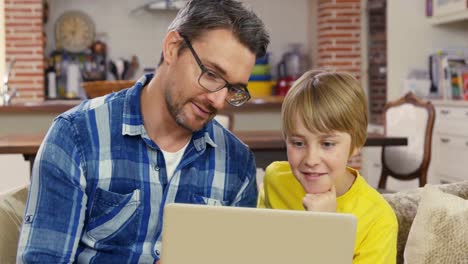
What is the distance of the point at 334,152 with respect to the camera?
5.44 ft

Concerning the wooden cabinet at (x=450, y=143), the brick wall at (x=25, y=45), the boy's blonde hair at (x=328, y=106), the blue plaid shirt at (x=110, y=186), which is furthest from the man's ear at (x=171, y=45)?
the brick wall at (x=25, y=45)

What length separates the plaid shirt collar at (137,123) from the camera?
5.19ft

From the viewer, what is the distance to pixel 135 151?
5.18 ft

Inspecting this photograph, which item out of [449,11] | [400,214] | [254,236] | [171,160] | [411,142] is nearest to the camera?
[254,236]

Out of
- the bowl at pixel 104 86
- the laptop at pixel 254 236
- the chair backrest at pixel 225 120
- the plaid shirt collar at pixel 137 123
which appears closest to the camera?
the laptop at pixel 254 236

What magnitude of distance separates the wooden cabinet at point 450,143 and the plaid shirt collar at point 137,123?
161 inches

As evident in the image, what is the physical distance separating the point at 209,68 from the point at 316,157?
0.97 ft

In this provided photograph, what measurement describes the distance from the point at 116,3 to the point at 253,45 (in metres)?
6.74

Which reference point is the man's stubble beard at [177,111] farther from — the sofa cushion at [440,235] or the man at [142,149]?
the sofa cushion at [440,235]

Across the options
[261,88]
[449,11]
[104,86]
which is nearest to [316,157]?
[104,86]

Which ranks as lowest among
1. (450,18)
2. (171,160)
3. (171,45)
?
(171,160)

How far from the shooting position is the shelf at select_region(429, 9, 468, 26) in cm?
602

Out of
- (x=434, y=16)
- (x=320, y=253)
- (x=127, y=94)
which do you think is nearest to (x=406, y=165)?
(x=434, y=16)

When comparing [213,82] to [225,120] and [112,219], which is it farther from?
[225,120]
